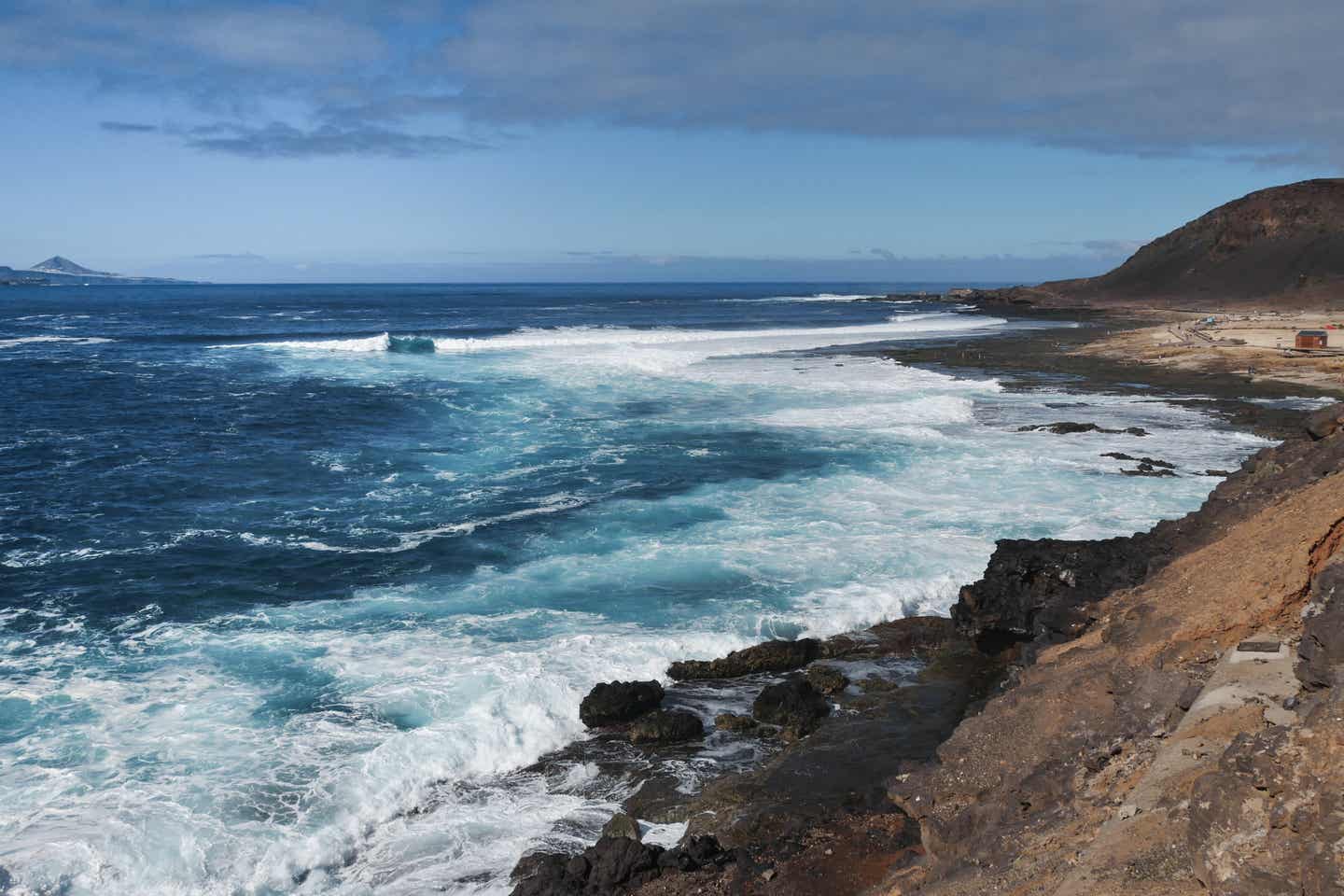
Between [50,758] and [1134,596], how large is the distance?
1338 cm

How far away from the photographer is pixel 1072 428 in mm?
28859

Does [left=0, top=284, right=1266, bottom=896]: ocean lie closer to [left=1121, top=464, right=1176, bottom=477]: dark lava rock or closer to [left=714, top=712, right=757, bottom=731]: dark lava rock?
[left=1121, top=464, right=1176, bottom=477]: dark lava rock

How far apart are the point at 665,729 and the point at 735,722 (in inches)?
36.0

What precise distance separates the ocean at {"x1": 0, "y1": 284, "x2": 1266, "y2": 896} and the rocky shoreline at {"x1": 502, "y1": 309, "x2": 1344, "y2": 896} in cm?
97

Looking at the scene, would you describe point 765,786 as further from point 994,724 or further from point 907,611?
point 907,611

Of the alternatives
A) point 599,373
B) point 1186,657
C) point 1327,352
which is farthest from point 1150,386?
point 1186,657

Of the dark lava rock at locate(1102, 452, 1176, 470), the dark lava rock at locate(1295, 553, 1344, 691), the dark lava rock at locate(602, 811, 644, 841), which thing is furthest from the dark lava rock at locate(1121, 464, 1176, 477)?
the dark lava rock at locate(602, 811, 644, 841)

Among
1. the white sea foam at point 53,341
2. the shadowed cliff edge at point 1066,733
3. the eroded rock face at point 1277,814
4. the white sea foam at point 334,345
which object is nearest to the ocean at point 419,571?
the shadowed cliff edge at point 1066,733

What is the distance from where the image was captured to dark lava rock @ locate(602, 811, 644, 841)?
9484 millimetres

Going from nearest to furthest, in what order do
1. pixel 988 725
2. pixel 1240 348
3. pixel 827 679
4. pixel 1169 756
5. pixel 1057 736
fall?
pixel 1169 756
pixel 1057 736
pixel 988 725
pixel 827 679
pixel 1240 348

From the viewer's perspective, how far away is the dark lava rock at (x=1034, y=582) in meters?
14.0

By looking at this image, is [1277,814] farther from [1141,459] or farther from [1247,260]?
[1247,260]

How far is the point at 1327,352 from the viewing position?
43.0 metres

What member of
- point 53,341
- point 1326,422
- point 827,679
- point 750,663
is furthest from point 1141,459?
point 53,341
